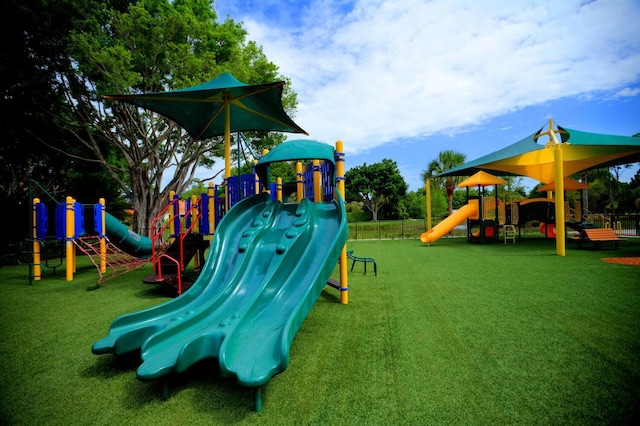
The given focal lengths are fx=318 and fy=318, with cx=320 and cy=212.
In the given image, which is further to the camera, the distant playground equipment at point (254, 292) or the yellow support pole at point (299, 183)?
the yellow support pole at point (299, 183)

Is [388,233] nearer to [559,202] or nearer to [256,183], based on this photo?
[559,202]

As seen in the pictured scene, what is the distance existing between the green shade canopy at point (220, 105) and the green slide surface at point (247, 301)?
248cm

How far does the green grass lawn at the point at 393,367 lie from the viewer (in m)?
2.59

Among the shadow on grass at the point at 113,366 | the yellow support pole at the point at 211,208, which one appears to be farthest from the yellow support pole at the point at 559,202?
the shadow on grass at the point at 113,366

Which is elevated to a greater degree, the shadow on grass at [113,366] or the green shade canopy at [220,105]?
the green shade canopy at [220,105]

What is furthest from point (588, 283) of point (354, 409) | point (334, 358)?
point (354, 409)

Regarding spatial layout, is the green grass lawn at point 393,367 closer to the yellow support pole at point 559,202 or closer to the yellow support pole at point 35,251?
the yellow support pole at point 35,251

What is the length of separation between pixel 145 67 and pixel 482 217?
17831mm

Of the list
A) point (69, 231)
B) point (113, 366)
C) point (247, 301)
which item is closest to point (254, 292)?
point (247, 301)

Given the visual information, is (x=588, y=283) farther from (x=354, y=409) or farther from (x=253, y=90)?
(x=253, y=90)

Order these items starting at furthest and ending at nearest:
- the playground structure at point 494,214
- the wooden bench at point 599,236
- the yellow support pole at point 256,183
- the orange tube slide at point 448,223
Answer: the playground structure at point 494,214 → the orange tube slide at point 448,223 → the wooden bench at point 599,236 → the yellow support pole at point 256,183

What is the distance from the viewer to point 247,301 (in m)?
3.88

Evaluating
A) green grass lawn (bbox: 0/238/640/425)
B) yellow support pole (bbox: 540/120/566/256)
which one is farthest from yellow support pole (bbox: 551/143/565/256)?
green grass lawn (bbox: 0/238/640/425)

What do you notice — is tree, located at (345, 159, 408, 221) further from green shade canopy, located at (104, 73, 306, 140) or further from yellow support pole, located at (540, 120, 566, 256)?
green shade canopy, located at (104, 73, 306, 140)
